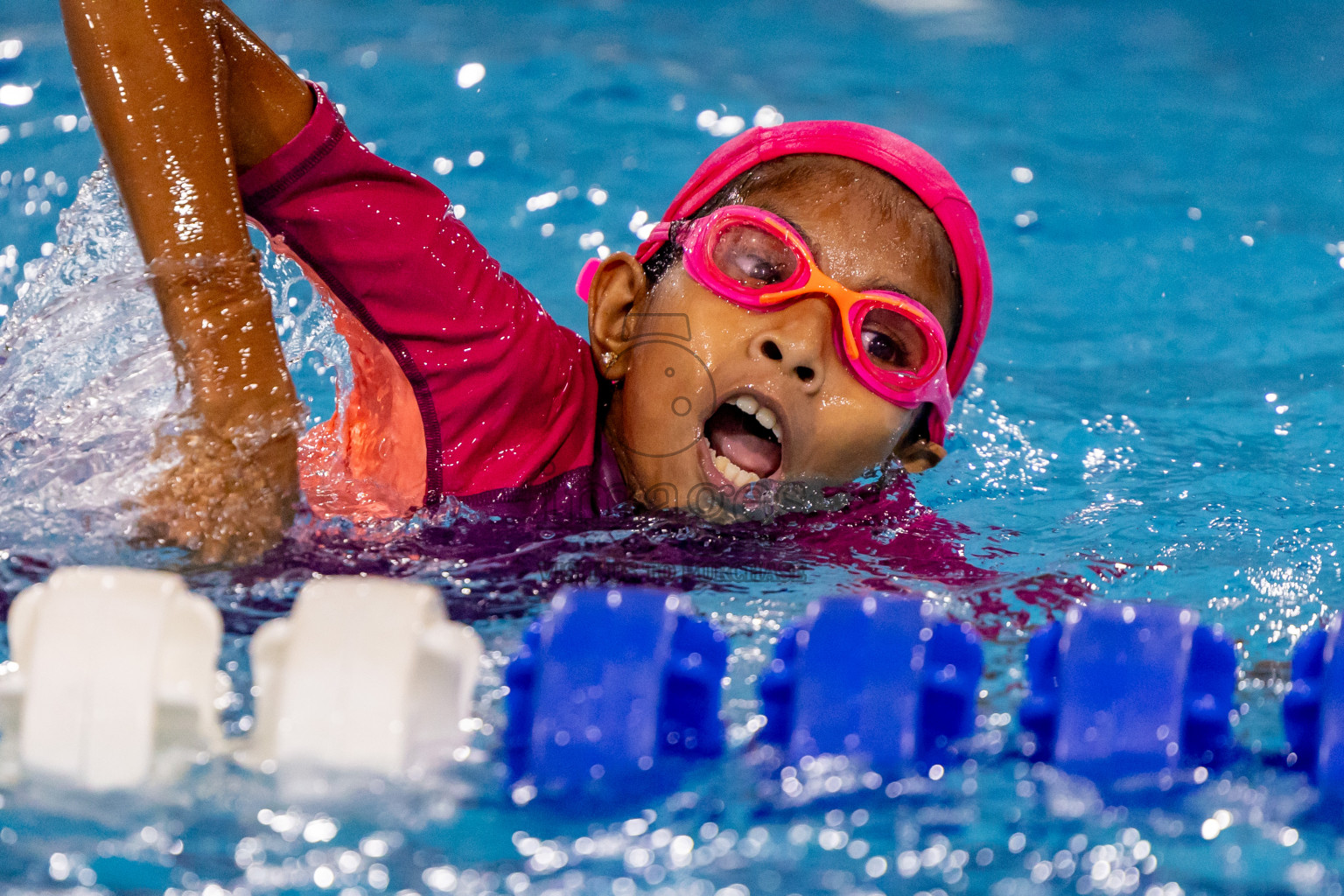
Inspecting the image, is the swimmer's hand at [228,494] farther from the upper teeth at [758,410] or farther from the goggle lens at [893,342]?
the goggle lens at [893,342]

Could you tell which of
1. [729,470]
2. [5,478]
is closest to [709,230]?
[729,470]

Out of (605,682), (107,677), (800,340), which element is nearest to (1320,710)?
(605,682)

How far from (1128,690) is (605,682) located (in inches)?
19.1

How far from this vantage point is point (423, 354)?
1.86 m

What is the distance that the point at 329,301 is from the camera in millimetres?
1938

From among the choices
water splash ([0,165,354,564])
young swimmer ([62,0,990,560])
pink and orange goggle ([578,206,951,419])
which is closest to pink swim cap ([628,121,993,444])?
young swimmer ([62,0,990,560])

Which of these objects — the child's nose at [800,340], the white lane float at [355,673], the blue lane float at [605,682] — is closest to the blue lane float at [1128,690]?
the blue lane float at [605,682]

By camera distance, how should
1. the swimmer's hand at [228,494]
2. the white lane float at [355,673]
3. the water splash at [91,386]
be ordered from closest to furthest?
the white lane float at [355,673] → the swimmer's hand at [228,494] → the water splash at [91,386]

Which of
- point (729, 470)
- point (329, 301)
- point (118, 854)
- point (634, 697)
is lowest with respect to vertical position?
point (118, 854)

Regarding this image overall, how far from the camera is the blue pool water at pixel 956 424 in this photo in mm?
1234

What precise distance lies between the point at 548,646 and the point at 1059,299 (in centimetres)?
268

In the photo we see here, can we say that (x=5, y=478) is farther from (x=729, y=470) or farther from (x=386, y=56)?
(x=386, y=56)

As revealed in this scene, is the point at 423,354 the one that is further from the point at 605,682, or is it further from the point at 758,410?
the point at 605,682

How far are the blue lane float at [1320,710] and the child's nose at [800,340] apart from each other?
787 millimetres
